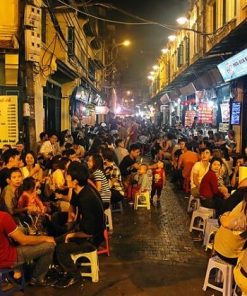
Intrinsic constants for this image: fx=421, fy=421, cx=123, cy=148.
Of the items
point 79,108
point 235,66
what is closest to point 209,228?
point 235,66

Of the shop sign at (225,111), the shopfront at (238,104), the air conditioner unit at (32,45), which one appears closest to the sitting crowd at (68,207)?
the air conditioner unit at (32,45)

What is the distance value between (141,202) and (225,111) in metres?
Answer: 8.42

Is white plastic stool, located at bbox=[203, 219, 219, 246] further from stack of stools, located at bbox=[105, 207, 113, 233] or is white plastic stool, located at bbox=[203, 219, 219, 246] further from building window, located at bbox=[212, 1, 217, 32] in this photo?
building window, located at bbox=[212, 1, 217, 32]

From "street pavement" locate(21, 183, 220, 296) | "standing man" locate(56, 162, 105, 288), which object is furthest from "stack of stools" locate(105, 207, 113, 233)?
"standing man" locate(56, 162, 105, 288)

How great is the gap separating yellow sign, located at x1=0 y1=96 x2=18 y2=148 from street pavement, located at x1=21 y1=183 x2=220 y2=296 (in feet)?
12.8

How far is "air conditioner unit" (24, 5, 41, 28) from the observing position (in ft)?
35.3

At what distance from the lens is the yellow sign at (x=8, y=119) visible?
1172 cm

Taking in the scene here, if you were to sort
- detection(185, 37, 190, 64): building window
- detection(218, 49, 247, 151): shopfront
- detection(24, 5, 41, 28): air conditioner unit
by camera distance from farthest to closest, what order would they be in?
1. detection(185, 37, 190, 64): building window
2. detection(218, 49, 247, 151): shopfront
3. detection(24, 5, 41, 28): air conditioner unit

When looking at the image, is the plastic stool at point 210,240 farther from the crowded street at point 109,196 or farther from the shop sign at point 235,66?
the shop sign at point 235,66

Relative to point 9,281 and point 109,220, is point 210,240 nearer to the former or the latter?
point 109,220

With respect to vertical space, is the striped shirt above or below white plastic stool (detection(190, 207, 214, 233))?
above

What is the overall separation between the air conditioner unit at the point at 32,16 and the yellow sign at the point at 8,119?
2.08 metres

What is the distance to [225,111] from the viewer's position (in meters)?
18.1

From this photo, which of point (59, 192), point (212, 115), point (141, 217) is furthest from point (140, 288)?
point (212, 115)
